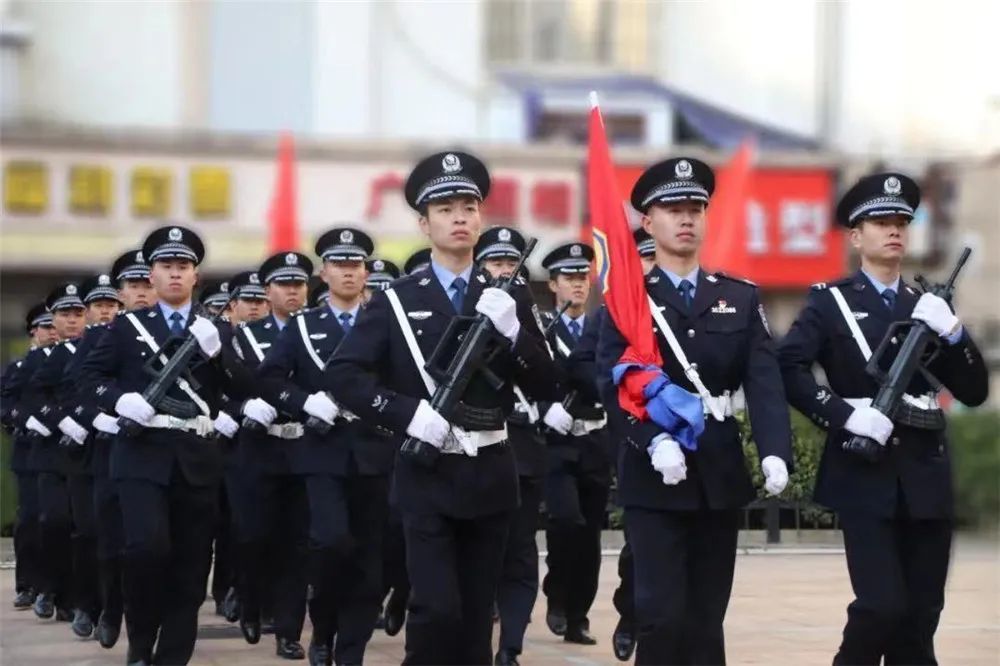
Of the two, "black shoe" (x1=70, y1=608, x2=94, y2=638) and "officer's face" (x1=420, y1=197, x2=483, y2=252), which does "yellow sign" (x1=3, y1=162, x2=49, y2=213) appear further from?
"officer's face" (x1=420, y1=197, x2=483, y2=252)

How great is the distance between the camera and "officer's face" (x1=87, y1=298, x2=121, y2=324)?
45.9 feet

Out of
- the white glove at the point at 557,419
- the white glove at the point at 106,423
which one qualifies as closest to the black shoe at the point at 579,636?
the white glove at the point at 557,419

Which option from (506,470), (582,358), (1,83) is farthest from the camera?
(1,83)

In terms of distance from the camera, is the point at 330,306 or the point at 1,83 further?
the point at 1,83

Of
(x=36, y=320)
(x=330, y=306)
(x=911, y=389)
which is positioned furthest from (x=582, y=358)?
(x=36, y=320)

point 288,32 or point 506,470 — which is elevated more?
point 288,32

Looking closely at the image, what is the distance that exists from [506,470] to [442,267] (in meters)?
0.83

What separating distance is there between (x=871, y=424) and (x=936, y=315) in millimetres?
525

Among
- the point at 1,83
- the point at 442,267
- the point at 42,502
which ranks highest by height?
the point at 1,83

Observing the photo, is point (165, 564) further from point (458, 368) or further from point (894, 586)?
point (894, 586)

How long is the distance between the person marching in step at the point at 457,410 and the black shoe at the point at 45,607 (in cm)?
672

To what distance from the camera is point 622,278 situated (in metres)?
8.30

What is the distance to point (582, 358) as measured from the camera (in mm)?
10992

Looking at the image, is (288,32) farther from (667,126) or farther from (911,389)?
(911,389)
